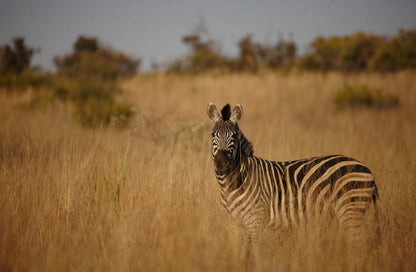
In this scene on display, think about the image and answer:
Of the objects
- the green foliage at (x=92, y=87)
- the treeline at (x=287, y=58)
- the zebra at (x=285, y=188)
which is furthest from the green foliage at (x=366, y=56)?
the zebra at (x=285, y=188)

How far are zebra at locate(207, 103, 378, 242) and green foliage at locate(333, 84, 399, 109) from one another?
1044 centimetres

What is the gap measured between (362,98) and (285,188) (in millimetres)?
11328

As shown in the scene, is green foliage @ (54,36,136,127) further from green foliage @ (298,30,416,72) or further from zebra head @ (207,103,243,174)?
green foliage @ (298,30,416,72)

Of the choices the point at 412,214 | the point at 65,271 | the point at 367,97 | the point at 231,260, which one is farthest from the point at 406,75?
the point at 65,271

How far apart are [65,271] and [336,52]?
88.3ft

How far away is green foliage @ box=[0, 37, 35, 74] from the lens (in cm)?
1840

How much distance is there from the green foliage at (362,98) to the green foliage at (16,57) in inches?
754

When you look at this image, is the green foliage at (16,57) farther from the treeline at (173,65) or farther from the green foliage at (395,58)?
the green foliage at (395,58)

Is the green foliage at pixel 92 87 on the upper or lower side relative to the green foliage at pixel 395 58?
lower

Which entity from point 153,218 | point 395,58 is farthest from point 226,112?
point 395,58

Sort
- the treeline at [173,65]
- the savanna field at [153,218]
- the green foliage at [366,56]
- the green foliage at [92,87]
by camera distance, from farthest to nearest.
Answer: the green foliage at [366,56], the treeline at [173,65], the green foliage at [92,87], the savanna field at [153,218]

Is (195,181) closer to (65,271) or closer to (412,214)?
(65,271)

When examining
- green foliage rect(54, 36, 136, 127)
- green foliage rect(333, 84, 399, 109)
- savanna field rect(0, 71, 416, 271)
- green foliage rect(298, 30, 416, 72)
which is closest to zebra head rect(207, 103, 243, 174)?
savanna field rect(0, 71, 416, 271)

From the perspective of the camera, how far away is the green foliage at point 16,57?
60.4ft
